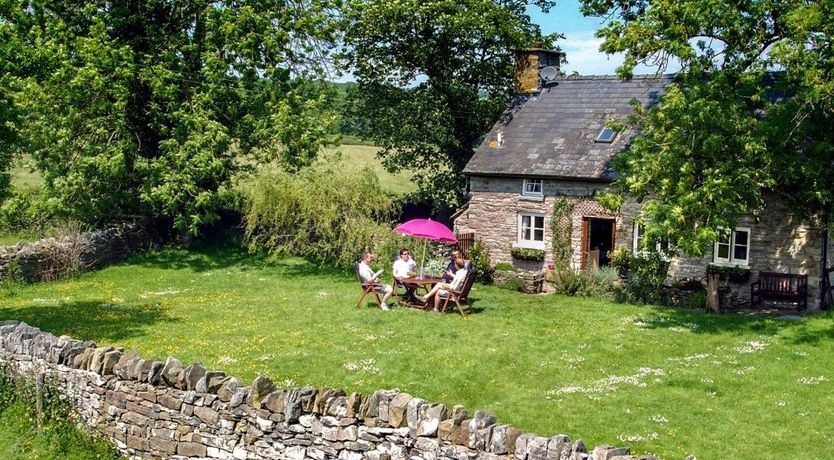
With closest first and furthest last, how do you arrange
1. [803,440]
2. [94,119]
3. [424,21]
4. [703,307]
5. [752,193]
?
[803,440] < [752,193] < [703,307] < [94,119] < [424,21]

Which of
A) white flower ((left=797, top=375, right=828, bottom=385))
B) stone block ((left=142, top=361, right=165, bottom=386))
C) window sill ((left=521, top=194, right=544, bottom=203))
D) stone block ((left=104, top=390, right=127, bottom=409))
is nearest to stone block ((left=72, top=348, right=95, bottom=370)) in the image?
stone block ((left=104, top=390, right=127, bottom=409))

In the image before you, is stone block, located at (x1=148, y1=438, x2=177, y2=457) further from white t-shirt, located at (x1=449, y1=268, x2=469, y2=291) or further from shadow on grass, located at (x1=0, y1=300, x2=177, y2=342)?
white t-shirt, located at (x1=449, y1=268, x2=469, y2=291)

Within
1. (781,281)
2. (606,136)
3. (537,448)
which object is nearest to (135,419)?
(537,448)

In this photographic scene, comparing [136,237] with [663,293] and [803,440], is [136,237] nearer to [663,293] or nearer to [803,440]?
[663,293]

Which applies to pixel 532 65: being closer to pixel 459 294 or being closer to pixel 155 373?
pixel 459 294

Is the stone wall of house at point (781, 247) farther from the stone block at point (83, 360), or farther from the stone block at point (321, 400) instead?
the stone block at point (83, 360)

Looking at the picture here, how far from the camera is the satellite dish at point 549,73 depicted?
31794 mm

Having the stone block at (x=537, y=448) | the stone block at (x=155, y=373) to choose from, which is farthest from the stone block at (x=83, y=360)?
the stone block at (x=537, y=448)

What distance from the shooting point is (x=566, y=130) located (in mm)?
29000

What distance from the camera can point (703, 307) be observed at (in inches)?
912

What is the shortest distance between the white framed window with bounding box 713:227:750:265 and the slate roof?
3.93 m

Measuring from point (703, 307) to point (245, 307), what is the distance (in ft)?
40.9

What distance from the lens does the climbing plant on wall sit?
27.5 meters

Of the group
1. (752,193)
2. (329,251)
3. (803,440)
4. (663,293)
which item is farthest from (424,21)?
(803,440)
